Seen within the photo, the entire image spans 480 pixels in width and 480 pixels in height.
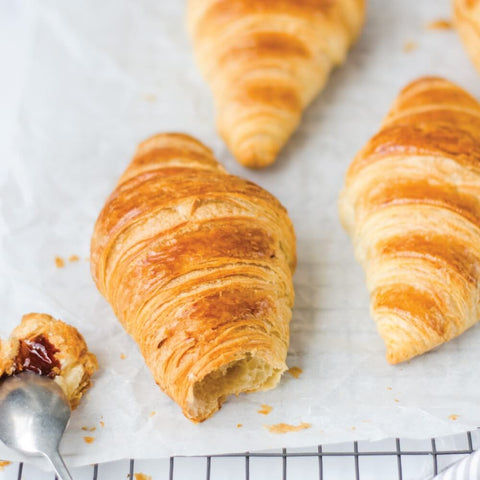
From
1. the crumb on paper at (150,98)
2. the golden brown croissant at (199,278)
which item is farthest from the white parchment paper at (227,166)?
the golden brown croissant at (199,278)

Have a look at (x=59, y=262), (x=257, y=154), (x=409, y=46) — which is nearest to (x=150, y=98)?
(x=257, y=154)

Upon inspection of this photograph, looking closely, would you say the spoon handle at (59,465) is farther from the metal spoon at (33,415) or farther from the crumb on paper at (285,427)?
the crumb on paper at (285,427)

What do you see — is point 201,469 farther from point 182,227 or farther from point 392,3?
point 392,3

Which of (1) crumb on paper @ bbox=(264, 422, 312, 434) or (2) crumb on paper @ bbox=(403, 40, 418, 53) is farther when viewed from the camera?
(2) crumb on paper @ bbox=(403, 40, 418, 53)

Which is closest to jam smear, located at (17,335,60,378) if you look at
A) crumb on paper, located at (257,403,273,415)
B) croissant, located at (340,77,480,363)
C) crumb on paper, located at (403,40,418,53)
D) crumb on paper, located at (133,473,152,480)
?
crumb on paper, located at (133,473,152,480)

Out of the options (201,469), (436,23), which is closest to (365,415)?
(201,469)

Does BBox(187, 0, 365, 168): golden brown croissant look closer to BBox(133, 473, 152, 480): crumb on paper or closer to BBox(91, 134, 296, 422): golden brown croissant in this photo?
BBox(91, 134, 296, 422): golden brown croissant

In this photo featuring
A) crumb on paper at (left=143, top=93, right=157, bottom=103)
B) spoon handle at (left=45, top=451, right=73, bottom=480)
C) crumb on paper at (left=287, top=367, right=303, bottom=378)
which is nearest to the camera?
spoon handle at (left=45, top=451, right=73, bottom=480)
